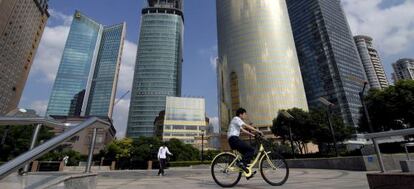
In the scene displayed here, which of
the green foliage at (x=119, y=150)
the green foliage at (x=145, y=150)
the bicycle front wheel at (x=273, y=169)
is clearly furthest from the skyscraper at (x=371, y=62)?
the bicycle front wheel at (x=273, y=169)

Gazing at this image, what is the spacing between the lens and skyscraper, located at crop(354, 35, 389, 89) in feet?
569

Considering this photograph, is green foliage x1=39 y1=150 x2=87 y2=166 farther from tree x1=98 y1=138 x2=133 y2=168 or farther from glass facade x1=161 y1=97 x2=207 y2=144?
glass facade x1=161 y1=97 x2=207 y2=144

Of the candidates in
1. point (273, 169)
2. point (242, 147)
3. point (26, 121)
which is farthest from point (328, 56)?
point (26, 121)

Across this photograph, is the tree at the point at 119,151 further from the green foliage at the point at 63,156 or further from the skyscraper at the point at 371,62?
the skyscraper at the point at 371,62

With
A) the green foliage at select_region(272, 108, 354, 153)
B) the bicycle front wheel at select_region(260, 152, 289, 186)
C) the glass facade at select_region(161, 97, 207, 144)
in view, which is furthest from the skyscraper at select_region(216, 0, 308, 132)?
the bicycle front wheel at select_region(260, 152, 289, 186)

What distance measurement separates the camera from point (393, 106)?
31406 millimetres

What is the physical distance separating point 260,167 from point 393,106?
116ft

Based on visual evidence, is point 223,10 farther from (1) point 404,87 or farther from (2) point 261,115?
(1) point 404,87

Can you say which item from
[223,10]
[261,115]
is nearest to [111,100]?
[223,10]

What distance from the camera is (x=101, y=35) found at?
194 m

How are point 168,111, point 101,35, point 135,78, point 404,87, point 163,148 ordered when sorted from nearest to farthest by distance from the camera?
point 163,148 < point 404,87 < point 168,111 < point 135,78 < point 101,35

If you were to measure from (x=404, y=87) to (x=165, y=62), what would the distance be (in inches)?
5823

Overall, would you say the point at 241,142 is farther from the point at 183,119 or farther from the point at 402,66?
the point at 402,66

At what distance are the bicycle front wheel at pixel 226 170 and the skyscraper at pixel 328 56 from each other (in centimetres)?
13071
